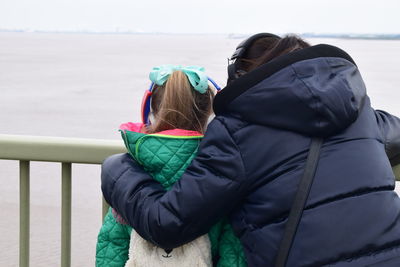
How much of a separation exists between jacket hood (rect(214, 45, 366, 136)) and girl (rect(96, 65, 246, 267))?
187 millimetres

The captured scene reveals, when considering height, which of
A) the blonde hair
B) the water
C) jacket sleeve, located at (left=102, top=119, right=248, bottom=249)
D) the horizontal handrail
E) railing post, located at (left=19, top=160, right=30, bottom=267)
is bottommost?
the water

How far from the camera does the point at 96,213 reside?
1401 cm

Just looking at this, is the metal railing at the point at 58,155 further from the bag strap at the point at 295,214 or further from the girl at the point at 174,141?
the bag strap at the point at 295,214

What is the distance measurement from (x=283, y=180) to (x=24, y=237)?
1.41 metres

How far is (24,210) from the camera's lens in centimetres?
287

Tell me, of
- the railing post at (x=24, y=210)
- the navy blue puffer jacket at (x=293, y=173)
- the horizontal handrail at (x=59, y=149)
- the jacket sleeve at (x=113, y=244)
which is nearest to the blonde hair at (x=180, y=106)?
the navy blue puffer jacket at (x=293, y=173)

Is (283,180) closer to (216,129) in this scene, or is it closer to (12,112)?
(216,129)

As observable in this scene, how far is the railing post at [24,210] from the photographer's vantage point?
9.34ft

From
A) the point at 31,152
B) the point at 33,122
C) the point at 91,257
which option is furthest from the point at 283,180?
the point at 33,122

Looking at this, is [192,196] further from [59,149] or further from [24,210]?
[24,210]

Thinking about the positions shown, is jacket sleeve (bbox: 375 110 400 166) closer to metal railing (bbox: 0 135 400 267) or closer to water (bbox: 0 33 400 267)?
metal railing (bbox: 0 135 400 267)

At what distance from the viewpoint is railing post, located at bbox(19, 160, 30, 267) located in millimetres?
2846

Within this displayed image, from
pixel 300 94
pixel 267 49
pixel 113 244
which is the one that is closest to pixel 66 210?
pixel 113 244

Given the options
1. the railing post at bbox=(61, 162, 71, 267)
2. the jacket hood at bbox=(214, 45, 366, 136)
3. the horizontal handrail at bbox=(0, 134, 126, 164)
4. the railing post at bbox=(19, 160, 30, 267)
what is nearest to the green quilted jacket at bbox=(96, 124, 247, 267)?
the jacket hood at bbox=(214, 45, 366, 136)
